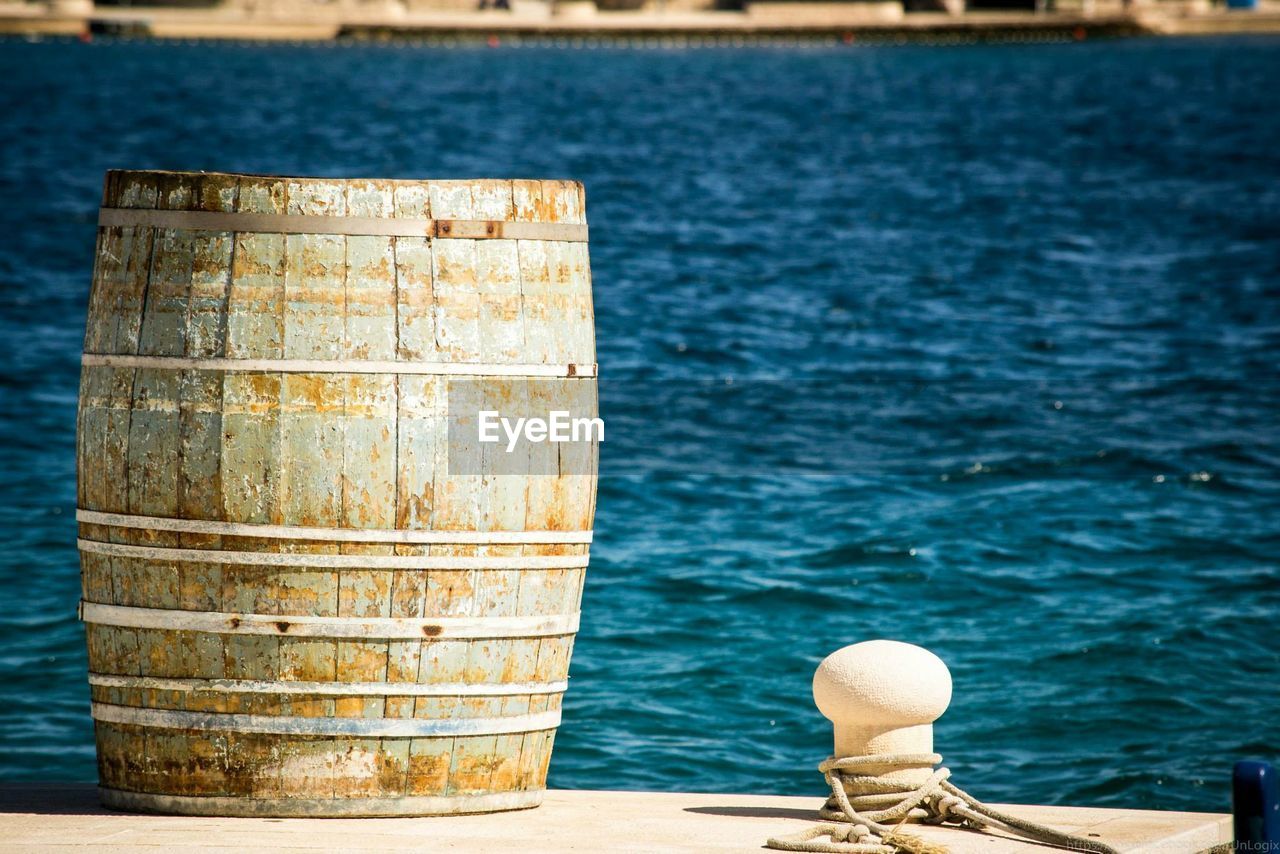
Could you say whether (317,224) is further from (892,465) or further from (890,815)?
(892,465)

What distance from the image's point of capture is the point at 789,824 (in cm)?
581

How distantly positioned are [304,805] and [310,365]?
1.45 metres

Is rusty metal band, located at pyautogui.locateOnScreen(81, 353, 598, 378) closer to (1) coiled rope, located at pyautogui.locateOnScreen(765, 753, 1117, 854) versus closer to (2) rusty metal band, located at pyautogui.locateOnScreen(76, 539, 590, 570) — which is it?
(2) rusty metal band, located at pyautogui.locateOnScreen(76, 539, 590, 570)

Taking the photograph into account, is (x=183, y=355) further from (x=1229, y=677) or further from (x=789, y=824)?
(x=1229, y=677)

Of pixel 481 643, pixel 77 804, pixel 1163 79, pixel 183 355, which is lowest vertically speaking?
pixel 77 804

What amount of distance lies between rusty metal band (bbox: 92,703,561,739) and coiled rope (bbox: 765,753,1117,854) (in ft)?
3.71

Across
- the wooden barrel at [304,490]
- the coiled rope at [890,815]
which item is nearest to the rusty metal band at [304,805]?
the wooden barrel at [304,490]

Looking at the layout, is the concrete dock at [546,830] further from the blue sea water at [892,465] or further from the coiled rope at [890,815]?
the blue sea water at [892,465]

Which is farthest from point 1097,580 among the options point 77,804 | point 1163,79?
point 1163,79

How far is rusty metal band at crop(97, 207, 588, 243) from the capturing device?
5590 mm

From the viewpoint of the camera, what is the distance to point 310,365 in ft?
18.2

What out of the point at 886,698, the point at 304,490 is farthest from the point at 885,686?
the point at 304,490

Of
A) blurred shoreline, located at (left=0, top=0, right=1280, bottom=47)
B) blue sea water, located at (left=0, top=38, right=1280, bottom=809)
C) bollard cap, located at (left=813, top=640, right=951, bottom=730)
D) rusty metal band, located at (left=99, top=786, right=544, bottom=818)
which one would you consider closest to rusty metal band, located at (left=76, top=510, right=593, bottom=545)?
rusty metal band, located at (left=99, top=786, right=544, bottom=818)

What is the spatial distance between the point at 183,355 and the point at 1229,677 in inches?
293
